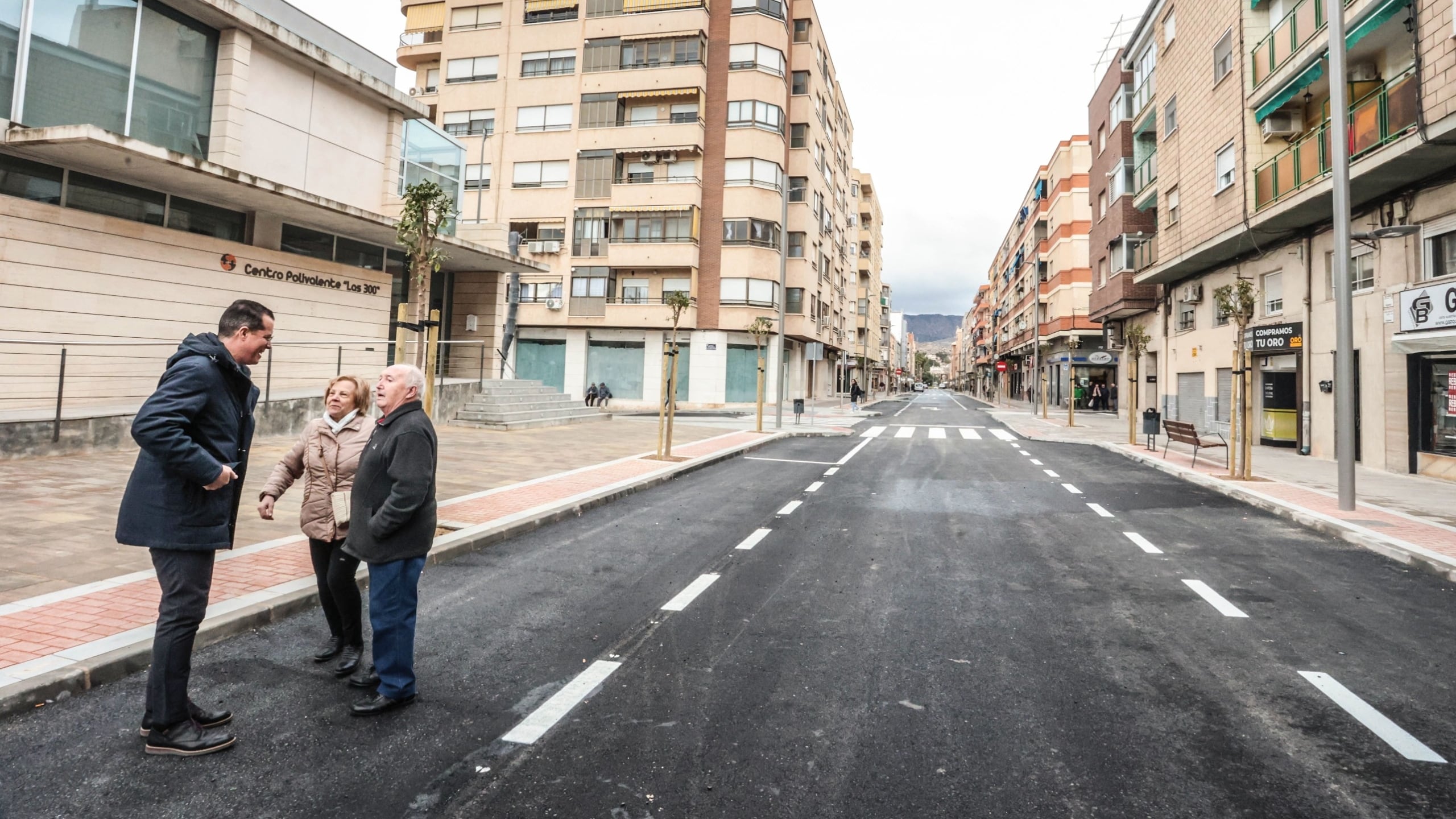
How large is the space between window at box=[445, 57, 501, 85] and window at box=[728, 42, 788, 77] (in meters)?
13.0

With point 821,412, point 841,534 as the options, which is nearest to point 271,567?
point 841,534

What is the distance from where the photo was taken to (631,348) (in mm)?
39750

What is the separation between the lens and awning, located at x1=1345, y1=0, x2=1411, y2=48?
12.4 m

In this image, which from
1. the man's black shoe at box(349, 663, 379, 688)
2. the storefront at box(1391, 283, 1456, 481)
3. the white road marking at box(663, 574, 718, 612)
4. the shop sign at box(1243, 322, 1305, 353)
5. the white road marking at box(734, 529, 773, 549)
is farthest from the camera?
the shop sign at box(1243, 322, 1305, 353)

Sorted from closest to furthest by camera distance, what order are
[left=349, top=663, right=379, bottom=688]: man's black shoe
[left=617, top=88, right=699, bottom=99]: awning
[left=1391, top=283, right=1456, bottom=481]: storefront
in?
[left=349, top=663, right=379, bottom=688]: man's black shoe < [left=1391, top=283, right=1456, bottom=481]: storefront < [left=617, top=88, right=699, bottom=99]: awning

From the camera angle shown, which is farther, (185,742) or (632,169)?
(632,169)

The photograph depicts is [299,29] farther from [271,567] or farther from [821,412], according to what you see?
[821,412]

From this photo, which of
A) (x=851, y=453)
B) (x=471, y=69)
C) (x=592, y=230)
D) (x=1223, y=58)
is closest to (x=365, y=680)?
(x=851, y=453)

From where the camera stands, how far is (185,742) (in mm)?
2969

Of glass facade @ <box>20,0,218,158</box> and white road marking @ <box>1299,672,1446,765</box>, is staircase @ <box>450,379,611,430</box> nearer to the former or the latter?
glass facade @ <box>20,0,218,158</box>

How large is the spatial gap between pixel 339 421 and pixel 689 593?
2637 mm

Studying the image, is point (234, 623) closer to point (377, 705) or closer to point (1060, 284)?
point (377, 705)

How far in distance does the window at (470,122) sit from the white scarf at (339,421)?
134ft

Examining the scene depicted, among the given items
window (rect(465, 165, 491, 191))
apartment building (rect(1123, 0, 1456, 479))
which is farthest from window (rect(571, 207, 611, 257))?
apartment building (rect(1123, 0, 1456, 479))
